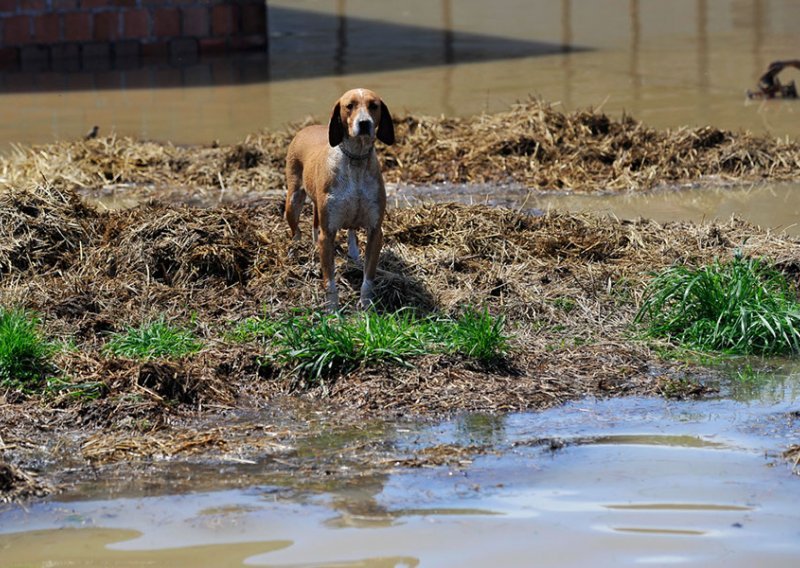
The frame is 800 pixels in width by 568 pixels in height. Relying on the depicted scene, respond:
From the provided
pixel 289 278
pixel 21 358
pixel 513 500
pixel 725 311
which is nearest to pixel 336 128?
pixel 289 278

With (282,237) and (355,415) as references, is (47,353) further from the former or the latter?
(282,237)

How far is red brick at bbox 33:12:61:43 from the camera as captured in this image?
1862 centimetres

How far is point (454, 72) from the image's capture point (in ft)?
58.5

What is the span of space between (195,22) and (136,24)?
35.4 inches

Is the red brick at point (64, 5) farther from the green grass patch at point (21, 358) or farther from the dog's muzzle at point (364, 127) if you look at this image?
the green grass patch at point (21, 358)

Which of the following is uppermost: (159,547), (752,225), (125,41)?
(125,41)

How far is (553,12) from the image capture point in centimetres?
2361

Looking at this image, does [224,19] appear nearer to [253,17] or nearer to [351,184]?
[253,17]

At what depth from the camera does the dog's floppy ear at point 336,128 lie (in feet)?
25.2

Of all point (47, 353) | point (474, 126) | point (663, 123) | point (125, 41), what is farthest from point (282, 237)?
point (125, 41)

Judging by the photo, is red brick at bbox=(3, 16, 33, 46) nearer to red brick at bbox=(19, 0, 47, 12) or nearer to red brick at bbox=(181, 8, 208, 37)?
red brick at bbox=(19, 0, 47, 12)

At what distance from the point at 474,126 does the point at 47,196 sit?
511cm

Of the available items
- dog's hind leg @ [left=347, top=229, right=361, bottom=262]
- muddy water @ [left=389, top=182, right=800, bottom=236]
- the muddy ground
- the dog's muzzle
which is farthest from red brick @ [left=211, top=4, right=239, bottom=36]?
the dog's muzzle

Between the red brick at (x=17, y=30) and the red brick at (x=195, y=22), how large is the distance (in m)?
2.27
